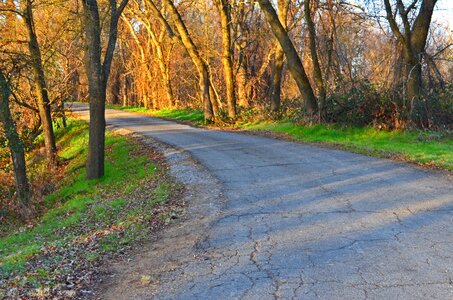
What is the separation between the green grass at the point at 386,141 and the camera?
11758 millimetres

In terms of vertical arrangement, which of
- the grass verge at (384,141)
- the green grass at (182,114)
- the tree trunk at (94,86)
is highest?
the tree trunk at (94,86)

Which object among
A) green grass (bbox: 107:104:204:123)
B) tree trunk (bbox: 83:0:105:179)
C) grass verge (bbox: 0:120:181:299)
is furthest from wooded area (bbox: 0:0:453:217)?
green grass (bbox: 107:104:204:123)

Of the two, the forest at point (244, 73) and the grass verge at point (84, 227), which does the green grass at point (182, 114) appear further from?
the grass verge at point (84, 227)

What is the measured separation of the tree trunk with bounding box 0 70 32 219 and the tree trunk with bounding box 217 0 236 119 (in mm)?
12862

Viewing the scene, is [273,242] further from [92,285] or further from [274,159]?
[274,159]

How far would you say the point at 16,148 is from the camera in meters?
14.1

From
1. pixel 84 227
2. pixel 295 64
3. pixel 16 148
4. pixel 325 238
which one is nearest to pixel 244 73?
pixel 295 64

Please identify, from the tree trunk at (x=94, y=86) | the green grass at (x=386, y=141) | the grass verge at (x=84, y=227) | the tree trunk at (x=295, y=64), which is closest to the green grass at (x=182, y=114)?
the tree trunk at (x=295, y=64)

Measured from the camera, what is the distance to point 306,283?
4.75 m

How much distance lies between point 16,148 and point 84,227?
21.4 ft

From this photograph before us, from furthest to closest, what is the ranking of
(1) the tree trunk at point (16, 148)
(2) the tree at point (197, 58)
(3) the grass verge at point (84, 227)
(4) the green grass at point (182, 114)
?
(4) the green grass at point (182, 114), (2) the tree at point (197, 58), (1) the tree trunk at point (16, 148), (3) the grass verge at point (84, 227)

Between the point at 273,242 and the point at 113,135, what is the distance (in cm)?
1940

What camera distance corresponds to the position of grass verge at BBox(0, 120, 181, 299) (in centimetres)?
546

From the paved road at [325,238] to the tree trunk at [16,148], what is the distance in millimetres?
6893
